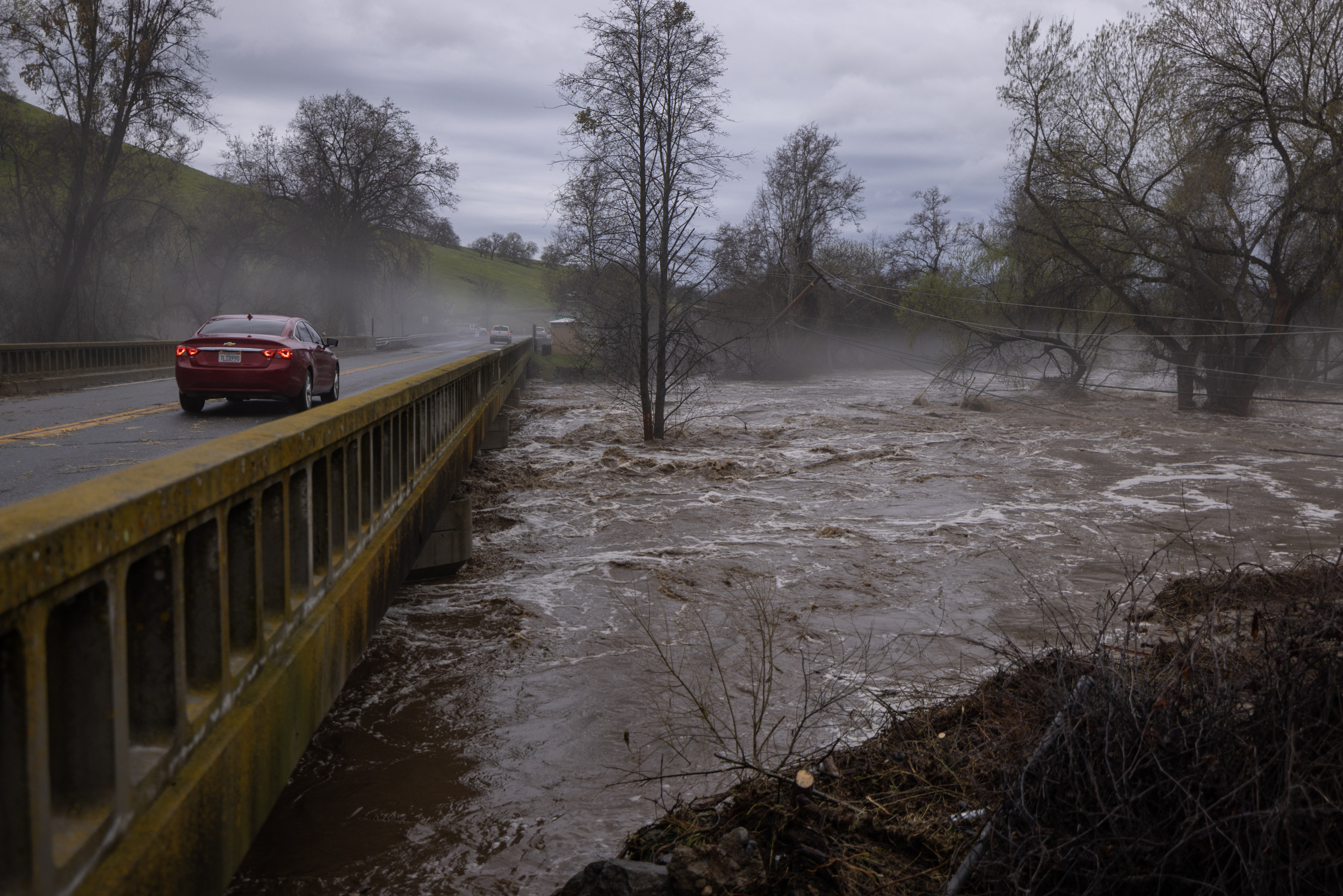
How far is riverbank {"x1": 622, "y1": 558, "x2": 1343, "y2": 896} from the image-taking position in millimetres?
2787

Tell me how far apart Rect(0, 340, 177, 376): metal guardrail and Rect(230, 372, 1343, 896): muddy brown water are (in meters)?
9.96

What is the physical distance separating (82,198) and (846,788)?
32840mm

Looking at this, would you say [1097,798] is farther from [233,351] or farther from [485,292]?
[485,292]

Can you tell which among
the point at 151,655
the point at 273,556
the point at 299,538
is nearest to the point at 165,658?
the point at 151,655

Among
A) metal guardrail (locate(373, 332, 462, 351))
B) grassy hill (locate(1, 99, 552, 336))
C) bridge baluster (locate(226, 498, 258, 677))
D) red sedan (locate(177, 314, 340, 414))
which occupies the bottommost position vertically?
bridge baluster (locate(226, 498, 258, 677))

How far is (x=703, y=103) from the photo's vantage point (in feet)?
66.7

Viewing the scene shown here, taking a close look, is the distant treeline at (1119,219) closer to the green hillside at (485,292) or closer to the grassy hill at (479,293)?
the grassy hill at (479,293)

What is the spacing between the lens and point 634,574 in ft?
33.8

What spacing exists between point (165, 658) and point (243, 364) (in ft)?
41.3

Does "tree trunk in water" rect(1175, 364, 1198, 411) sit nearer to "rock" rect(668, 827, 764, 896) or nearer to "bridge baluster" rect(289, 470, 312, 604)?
"rock" rect(668, 827, 764, 896)

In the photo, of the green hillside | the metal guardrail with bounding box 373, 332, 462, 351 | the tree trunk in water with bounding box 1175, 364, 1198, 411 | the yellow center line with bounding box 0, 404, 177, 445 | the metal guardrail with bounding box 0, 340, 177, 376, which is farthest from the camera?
the green hillside

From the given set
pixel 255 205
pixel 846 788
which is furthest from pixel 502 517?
pixel 255 205

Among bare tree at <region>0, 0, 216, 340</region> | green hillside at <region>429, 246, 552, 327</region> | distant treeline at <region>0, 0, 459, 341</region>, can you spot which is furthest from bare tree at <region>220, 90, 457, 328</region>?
green hillside at <region>429, 246, 552, 327</region>

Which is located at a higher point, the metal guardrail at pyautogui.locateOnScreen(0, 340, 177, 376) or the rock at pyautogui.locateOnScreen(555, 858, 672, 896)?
the metal guardrail at pyautogui.locateOnScreen(0, 340, 177, 376)
